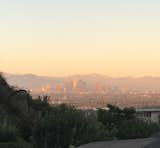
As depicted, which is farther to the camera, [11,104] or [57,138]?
[11,104]

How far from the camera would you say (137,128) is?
42.0m

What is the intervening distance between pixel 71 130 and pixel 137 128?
11.0m

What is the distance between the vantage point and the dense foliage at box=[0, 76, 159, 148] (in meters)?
30.9

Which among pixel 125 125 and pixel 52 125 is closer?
pixel 52 125

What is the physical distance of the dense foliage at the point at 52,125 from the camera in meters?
30.9

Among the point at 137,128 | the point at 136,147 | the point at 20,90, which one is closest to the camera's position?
the point at 136,147

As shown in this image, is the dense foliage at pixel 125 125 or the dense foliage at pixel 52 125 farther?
the dense foliage at pixel 125 125

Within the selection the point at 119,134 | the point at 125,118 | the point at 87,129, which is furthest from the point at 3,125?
the point at 125,118

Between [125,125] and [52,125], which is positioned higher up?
[52,125]

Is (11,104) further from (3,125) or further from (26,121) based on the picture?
(3,125)

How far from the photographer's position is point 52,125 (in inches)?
1224

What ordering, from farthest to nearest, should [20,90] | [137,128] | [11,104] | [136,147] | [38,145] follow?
[20,90] < [11,104] < [137,128] < [38,145] < [136,147]

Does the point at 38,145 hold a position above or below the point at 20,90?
below

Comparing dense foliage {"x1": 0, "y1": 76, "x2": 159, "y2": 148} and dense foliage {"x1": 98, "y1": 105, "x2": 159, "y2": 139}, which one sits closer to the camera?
dense foliage {"x1": 0, "y1": 76, "x2": 159, "y2": 148}
